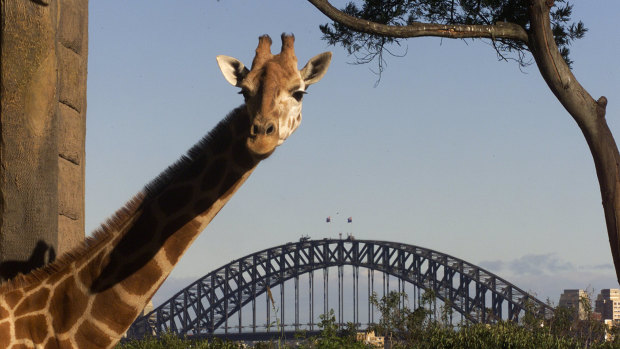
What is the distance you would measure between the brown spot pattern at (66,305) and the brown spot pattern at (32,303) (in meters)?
0.07

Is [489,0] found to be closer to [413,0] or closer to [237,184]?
[413,0]

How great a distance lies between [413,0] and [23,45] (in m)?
9.47

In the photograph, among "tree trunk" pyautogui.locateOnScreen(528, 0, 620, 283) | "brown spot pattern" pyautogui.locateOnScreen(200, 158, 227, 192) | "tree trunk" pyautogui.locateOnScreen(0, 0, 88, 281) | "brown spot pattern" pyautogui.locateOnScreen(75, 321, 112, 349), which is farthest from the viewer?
"tree trunk" pyautogui.locateOnScreen(528, 0, 620, 283)

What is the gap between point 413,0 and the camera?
16.9 meters

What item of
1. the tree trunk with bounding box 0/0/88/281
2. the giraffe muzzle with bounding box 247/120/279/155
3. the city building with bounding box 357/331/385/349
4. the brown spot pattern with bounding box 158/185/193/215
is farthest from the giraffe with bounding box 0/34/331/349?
the city building with bounding box 357/331/385/349

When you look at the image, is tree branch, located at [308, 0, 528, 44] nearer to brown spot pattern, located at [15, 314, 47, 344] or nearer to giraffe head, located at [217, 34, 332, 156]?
giraffe head, located at [217, 34, 332, 156]

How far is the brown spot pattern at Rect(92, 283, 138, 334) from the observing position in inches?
261

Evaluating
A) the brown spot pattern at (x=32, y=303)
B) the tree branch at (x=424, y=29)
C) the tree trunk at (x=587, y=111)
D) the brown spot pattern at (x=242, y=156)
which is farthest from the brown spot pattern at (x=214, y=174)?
the tree trunk at (x=587, y=111)

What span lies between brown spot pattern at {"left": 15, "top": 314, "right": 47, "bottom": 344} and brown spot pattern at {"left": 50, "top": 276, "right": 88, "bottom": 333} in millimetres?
94

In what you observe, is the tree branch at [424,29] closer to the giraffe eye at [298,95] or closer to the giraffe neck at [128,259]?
the giraffe neck at [128,259]

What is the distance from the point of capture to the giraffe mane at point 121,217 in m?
6.64

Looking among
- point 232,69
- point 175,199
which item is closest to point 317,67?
point 232,69

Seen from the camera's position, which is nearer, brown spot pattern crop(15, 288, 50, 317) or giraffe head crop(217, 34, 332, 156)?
giraffe head crop(217, 34, 332, 156)

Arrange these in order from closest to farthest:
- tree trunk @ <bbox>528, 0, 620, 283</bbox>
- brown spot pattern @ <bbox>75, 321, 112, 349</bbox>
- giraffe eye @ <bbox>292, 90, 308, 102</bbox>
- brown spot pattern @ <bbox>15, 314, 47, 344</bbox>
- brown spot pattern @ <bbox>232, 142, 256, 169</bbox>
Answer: giraffe eye @ <bbox>292, 90, 308, 102</bbox> < brown spot pattern @ <bbox>232, 142, 256, 169</bbox> < brown spot pattern @ <bbox>75, 321, 112, 349</bbox> < brown spot pattern @ <bbox>15, 314, 47, 344</bbox> < tree trunk @ <bbox>528, 0, 620, 283</bbox>
